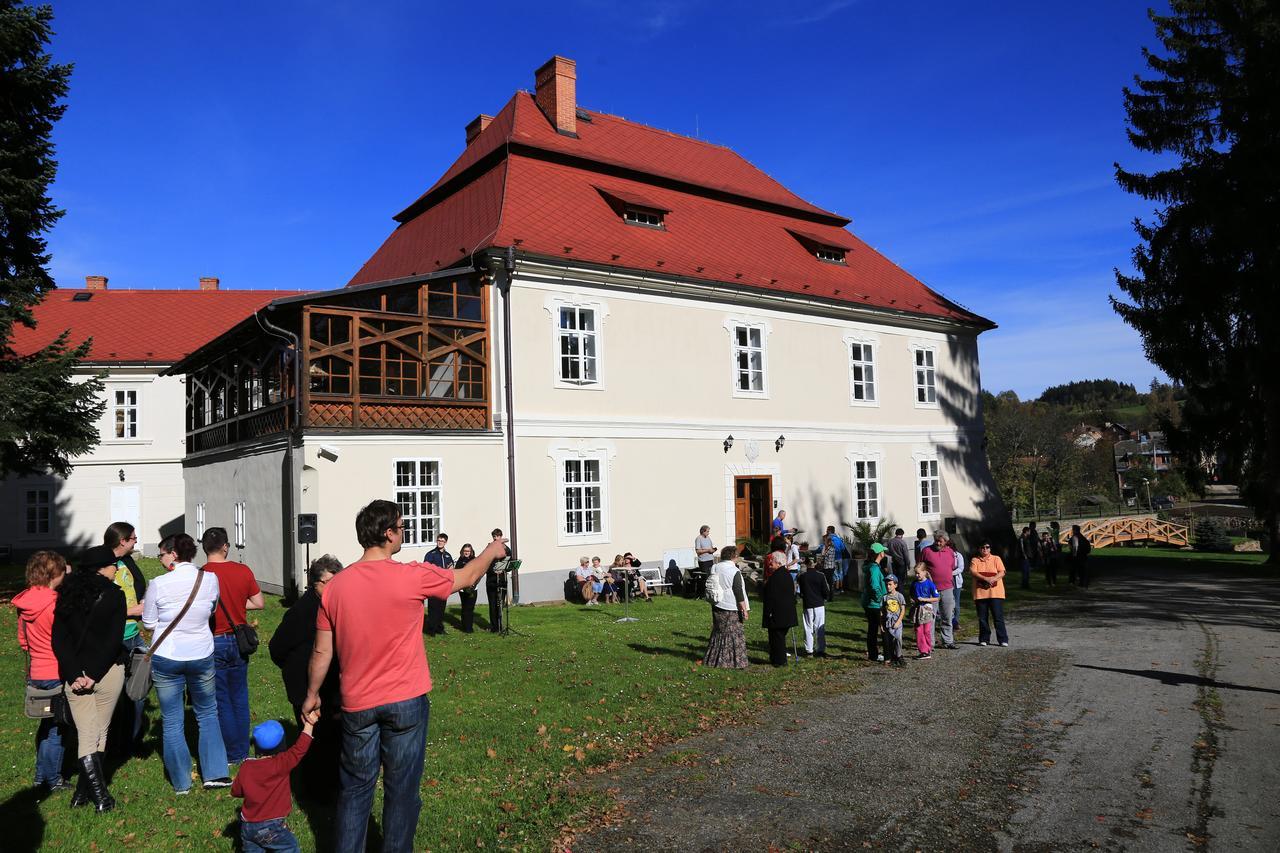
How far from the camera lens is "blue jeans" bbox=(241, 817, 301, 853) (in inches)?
182

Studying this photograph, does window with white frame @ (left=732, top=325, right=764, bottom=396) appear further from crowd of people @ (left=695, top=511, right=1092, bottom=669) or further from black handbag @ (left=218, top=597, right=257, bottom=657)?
black handbag @ (left=218, top=597, right=257, bottom=657)

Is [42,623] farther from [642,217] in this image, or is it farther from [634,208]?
[642,217]

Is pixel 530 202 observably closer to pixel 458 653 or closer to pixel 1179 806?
pixel 458 653

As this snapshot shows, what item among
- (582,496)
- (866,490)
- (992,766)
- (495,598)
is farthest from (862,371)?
(992,766)

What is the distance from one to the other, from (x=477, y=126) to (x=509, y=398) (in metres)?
12.3

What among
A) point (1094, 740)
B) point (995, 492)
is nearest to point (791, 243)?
point (995, 492)

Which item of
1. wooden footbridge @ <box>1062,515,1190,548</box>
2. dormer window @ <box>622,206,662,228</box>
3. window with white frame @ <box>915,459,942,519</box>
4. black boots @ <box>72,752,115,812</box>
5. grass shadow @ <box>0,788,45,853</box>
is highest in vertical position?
dormer window @ <box>622,206,662,228</box>

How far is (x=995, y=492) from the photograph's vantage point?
28969mm

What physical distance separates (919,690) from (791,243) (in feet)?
61.0

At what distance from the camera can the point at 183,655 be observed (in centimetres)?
598

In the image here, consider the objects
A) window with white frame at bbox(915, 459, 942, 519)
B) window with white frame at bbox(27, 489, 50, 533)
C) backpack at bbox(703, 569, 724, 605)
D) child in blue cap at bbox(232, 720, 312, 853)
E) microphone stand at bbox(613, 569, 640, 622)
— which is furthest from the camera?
window with white frame at bbox(27, 489, 50, 533)

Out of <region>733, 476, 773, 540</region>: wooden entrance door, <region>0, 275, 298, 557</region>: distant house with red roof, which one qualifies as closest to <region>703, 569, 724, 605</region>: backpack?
<region>733, 476, 773, 540</region>: wooden entrance door

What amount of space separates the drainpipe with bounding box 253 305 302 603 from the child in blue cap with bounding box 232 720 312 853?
12.1 metres

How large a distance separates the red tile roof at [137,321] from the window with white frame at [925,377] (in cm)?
2821
